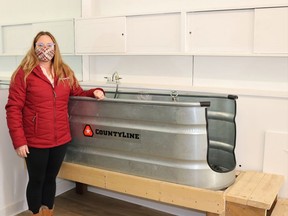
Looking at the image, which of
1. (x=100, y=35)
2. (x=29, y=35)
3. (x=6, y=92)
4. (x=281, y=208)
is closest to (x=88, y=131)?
(x=6, y=92)

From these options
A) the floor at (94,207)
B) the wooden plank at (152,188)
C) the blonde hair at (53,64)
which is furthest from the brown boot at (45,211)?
the blonde hair at (53,64)

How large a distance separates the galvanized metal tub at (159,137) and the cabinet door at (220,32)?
1.07ft

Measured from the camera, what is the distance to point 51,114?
6.79ft

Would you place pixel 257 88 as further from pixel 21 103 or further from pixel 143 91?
pixel 21 103

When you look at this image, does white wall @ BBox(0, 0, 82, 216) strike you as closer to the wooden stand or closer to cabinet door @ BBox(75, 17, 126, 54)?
cabinet door @ BBox(75, 17, 126, 54)

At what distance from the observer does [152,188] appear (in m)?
2.04

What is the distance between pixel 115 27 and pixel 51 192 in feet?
4.28

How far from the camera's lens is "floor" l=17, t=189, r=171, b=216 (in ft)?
8.70

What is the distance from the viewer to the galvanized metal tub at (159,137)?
1896 mm

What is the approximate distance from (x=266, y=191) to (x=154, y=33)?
1333 millimetres

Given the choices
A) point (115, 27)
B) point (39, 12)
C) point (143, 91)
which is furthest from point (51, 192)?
point (39, 12)

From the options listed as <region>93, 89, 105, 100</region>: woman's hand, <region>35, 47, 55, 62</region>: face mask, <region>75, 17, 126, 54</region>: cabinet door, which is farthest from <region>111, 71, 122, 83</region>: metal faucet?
<region>35, 47, 55, 62</region>: face mask

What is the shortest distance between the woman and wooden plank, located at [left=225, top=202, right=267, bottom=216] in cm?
100

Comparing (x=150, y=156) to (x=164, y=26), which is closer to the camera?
(x=150, y=156)
